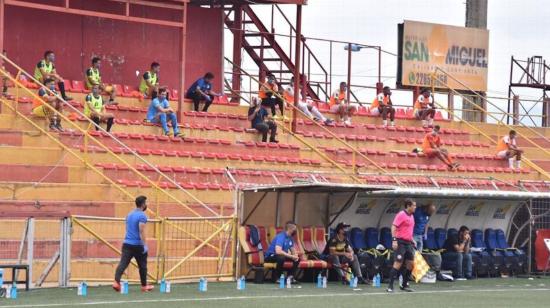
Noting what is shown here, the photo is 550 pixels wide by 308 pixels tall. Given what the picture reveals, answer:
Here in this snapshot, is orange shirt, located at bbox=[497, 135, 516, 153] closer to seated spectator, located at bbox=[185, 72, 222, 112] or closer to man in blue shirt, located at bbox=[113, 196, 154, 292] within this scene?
seated spectator, located at bbox=[185, 72, 222, 112]

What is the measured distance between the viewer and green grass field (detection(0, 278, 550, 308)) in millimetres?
20312

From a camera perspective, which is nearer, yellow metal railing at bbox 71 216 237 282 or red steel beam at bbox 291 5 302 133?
yellow metal railing at bbox 71 216 237 282

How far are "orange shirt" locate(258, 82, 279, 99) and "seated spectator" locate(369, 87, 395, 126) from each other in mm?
3154

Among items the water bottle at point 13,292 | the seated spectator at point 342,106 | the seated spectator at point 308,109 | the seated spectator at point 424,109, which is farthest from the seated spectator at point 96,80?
the water bottle at point 13,292

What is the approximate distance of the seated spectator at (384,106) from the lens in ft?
Answer: 124

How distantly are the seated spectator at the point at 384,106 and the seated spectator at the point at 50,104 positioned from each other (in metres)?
10.9

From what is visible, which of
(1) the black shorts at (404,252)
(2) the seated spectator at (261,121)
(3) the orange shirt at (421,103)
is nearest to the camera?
(1) the black shorts at (404,252)

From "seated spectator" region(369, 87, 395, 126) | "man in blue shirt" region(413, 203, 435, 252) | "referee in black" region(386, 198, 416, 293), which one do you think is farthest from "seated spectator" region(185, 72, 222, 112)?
"referee in black" region(386, 198, 416, 293)

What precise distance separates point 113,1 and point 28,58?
2.40 meters

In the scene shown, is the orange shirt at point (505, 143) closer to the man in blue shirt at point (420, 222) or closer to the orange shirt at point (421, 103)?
the orange shirt at point (421, 103)

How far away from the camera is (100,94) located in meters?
31.4

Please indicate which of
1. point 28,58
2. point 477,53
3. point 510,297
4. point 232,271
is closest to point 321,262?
point 232,271

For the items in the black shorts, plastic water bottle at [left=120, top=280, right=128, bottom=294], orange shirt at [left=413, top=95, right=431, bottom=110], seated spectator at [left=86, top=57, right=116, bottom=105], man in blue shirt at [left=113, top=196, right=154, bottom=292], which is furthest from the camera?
orange shirt at [left=413, top=95, right=431, bottom=110]

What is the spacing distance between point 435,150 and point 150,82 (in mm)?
7154
